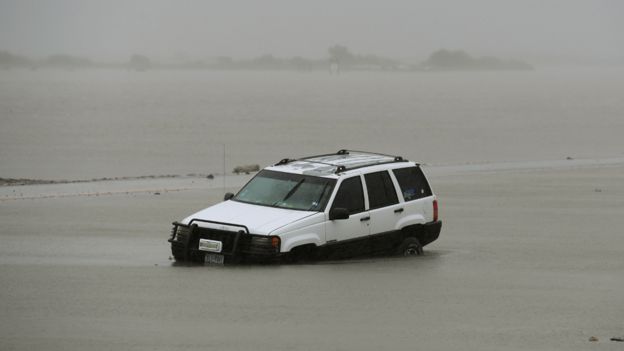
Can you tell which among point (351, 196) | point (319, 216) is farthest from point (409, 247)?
point (319, 216)

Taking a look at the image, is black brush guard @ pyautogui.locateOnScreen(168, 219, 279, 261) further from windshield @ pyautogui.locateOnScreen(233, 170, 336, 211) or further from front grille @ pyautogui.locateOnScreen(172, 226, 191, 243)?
windshield @ pyautogui.locateOnScreen(233, 170, 336, 211)

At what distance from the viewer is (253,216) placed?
1546 centimetres

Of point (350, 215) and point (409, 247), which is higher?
point (350, 215)

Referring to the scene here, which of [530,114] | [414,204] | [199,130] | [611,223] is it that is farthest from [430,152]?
[530,114]

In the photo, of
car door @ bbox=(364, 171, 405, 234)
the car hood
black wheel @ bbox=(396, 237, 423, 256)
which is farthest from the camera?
black wheel @ bbox=(396, 237, 423, 256)

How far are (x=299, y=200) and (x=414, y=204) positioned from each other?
1.87 metres

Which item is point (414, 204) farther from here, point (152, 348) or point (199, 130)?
point (199, 130)

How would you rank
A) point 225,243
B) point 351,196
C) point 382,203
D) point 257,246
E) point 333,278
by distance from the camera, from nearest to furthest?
1. point 333,278
2. point 257,246
3. point 225,243
4. point 351,196
5. point 382,203

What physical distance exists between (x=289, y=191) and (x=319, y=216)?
2.69 ft

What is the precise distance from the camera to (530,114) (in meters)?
133

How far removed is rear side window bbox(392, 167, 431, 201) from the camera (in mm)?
16828

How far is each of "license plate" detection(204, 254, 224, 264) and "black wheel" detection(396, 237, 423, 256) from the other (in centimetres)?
280

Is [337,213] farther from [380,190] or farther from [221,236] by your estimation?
[221,236]

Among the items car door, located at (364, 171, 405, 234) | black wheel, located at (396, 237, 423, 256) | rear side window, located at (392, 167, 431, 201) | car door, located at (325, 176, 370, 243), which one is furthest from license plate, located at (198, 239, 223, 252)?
rear side window, located at (392, 167, 431, 201)
